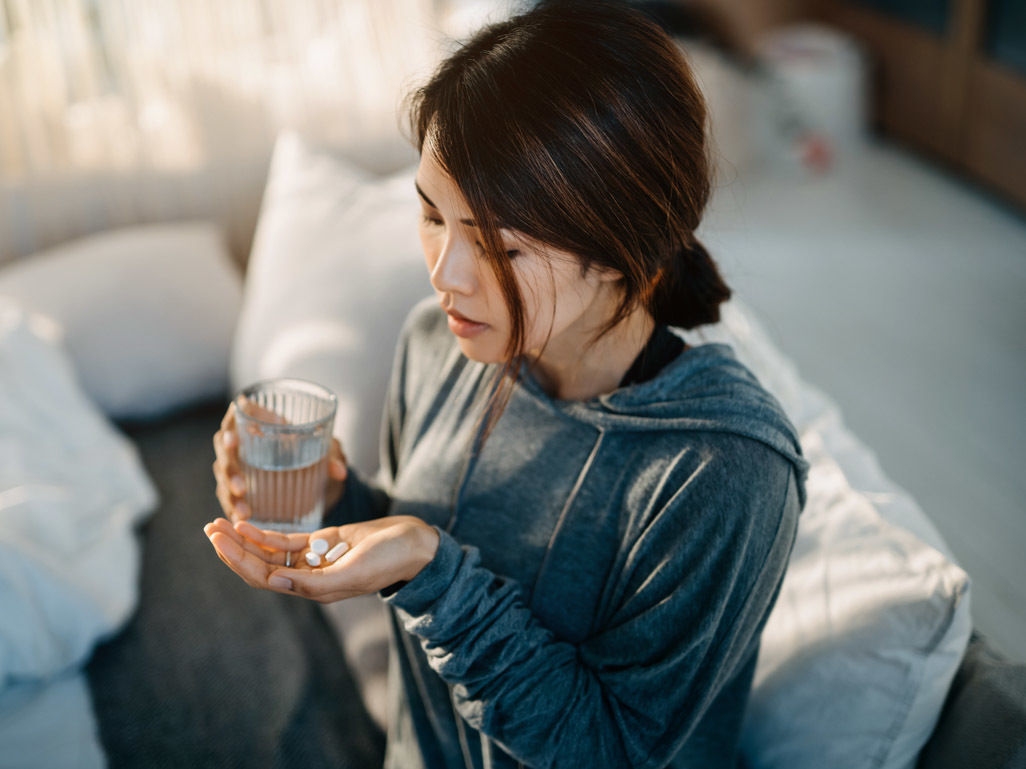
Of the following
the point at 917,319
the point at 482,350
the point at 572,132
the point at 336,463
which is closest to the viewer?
the point at 572,132

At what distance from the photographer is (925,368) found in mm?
2205

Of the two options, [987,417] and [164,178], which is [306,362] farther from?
[987,417]

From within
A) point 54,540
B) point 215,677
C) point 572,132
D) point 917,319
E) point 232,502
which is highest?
point 572,132

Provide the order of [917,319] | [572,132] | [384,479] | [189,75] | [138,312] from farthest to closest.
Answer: [917,319]
[189,75]
[138,312]
[384,479]
[572,132]

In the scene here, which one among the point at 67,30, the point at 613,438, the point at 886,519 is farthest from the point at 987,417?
the point at 67,30

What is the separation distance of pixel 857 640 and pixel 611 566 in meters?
0.26

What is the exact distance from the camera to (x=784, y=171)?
3.29 m

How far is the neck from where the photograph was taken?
867 millimetres

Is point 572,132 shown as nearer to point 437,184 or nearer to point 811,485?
point 437,184

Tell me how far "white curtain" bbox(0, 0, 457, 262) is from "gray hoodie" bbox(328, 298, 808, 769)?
1.03 metres

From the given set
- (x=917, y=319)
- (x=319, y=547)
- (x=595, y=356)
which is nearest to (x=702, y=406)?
(x=595, y=356)

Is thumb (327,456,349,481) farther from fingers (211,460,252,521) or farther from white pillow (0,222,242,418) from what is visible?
white pillow (0,222,242,418)

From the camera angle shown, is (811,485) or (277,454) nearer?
(277,454)

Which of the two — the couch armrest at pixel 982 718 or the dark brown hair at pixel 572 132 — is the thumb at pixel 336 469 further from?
the couch armrest at pixel 982 718
